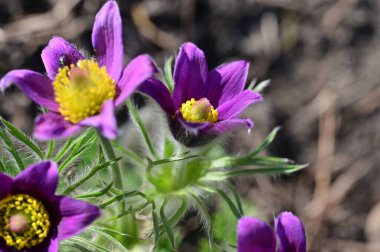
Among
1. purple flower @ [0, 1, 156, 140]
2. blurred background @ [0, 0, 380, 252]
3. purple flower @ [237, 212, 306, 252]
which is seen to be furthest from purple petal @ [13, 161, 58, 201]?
blurred background @ [0, 0, 380, 252]

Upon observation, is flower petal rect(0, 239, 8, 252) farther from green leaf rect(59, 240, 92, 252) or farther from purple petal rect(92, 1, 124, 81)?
purple petal rect(92, 1, 124, 81)

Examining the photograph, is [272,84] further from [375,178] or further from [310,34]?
[375,178]

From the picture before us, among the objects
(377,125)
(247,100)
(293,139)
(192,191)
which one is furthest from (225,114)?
(377,125)

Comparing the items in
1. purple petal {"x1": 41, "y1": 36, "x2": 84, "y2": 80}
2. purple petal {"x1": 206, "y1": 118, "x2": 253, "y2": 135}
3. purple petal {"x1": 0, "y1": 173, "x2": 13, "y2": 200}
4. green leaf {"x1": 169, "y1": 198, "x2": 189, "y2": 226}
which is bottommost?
green leaf {"x1": 169, "y1": 198, "x2": 189, "y2": 226}

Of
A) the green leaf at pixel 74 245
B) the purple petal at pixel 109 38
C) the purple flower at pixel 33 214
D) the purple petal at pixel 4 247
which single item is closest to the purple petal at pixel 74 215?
the purple flower at pixel 33 214

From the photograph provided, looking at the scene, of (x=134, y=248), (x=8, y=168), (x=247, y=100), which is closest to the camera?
(x=247, y=100)

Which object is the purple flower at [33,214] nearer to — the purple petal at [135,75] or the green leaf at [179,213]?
the purple petal at [135,75]

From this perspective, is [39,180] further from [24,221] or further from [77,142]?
[77,142]
